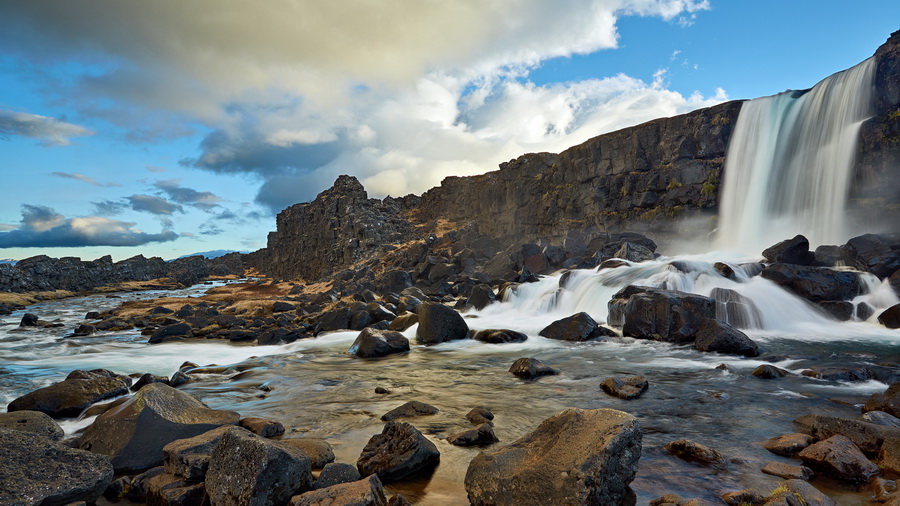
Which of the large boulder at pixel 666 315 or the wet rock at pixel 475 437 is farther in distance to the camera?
the large boulder at pixel 666 315

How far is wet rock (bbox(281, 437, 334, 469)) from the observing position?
6.07m

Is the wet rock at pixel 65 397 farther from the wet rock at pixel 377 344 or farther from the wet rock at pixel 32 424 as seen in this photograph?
the wet rock at pixel 377 344

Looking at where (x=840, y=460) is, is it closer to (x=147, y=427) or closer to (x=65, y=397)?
(x=147, y=427)

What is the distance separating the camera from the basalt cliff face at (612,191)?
3092 centimetres

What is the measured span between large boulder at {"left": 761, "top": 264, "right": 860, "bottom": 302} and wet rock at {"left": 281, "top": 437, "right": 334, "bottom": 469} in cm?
1997

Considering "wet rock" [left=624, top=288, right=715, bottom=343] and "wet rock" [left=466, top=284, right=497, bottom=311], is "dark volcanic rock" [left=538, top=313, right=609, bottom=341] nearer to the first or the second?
"wet rock" [left=624, top=288, right=715, bottom=343]

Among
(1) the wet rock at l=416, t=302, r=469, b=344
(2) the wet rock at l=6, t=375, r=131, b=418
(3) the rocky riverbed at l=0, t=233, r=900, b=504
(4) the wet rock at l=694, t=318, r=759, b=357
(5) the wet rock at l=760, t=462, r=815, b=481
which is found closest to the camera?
(3) the rocky riverbed at l=0, t=233, r=900, b=504

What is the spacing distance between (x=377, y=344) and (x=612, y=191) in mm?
41782

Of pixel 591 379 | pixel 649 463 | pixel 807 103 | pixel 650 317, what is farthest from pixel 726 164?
pixel 649 463

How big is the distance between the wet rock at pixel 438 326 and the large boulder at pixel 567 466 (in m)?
12.3

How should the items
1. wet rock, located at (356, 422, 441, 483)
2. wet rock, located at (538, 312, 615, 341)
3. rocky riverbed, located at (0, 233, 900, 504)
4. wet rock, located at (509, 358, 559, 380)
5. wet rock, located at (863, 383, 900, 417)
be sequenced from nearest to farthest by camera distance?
rocky riverbed, located at (0, 233, 900, 504), wet rock, located at (356, 422, 441, 483), wet rock, located at (863, 383, 900, 417), wet rock, located at (509, 358, 559, 380), wet rock, located at (538, 312, 615, 341)

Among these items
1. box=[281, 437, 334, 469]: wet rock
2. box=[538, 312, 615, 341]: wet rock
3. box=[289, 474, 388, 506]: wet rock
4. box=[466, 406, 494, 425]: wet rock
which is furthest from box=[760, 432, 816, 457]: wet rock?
box=[538, 312, 615, 341]: wet rock

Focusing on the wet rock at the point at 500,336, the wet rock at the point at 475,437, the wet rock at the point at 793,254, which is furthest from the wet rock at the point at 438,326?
the wet rock at the point at 793,254

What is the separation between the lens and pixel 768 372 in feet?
35.0
